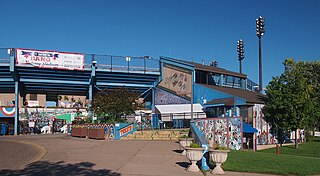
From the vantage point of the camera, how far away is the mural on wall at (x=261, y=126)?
32.2 meters

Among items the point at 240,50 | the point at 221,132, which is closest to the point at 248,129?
the point at 221,132

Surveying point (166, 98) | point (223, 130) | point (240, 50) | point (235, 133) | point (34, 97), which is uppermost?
point (240, 50)

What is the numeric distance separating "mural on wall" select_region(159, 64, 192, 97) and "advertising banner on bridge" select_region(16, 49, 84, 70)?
11.0 m

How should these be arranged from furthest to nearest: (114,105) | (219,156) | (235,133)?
(114,105), (235,133), (219,156)

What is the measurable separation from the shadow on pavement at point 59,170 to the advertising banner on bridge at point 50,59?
104ft

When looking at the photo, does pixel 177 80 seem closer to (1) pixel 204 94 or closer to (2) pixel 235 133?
(1) pixel 204 94

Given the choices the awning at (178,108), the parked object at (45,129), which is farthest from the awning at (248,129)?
the parked object at (45,129)

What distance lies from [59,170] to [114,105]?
2060 centimetres

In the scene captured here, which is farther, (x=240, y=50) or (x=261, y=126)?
(x=240, y=50)

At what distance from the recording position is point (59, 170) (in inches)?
432

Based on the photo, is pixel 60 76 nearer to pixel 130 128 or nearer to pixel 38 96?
pixel 38 96

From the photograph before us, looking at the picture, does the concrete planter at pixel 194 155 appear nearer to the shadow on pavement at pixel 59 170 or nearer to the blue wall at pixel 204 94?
the shadow on pavement at pixel 59 170

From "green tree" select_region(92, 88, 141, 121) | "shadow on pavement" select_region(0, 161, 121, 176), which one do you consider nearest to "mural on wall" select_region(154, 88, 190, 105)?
"green tree" select_region(92, 88, 141, 121)

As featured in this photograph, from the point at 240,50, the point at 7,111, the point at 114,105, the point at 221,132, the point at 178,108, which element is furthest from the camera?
the point at 240,50
